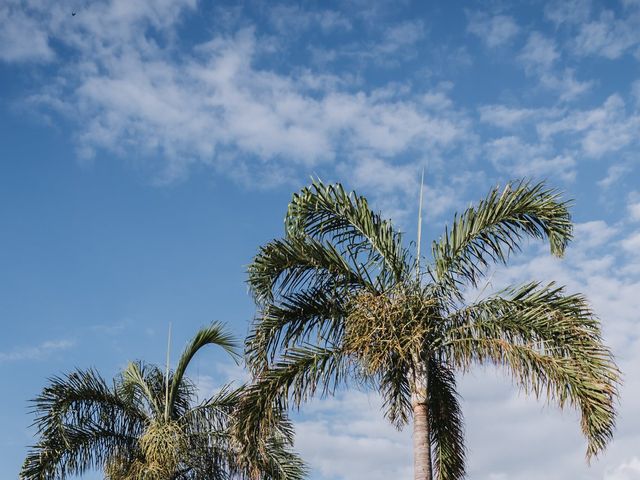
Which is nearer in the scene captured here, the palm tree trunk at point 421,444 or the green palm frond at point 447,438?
the palm tree trunk at point 421,444

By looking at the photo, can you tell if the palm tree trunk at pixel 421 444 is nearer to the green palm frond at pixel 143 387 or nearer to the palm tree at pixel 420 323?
the palm tree at pixel 420 323

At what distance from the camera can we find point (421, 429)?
11.8 meters

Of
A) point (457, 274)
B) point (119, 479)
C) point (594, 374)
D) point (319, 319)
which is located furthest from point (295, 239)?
point (119, 479)

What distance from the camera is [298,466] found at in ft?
56.2

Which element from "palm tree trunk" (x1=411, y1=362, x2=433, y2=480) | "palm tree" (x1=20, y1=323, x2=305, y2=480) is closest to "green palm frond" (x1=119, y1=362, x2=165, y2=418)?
"palm tree" (x1=20, y1=323, x2=305, y2=480)

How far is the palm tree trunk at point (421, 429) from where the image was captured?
11.6m

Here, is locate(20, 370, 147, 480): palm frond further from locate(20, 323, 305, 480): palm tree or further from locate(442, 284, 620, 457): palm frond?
locate(442, 284, 620, 457): palm frond

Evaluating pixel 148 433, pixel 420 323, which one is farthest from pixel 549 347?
pixel 148 433

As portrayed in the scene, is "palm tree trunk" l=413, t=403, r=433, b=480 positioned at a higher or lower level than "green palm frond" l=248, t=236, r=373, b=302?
lower

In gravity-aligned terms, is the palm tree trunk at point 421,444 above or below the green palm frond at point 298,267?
below

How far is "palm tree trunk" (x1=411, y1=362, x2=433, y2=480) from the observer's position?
11.6 m

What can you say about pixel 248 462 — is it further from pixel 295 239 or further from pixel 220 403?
pixel 220 403

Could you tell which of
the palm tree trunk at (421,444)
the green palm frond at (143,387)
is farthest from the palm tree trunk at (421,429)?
the green palm frond at (143,387)

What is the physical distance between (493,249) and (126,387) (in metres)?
8.99
